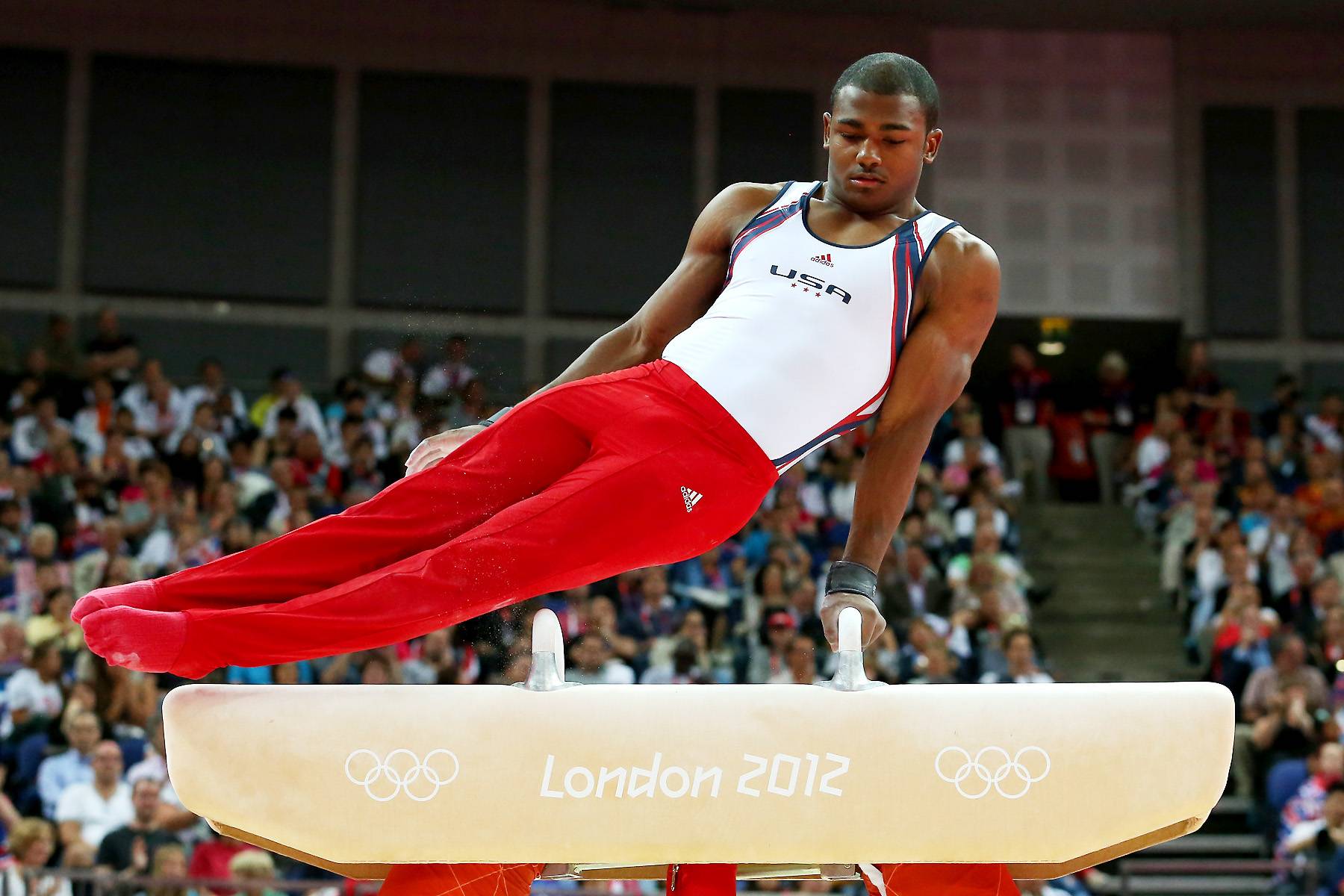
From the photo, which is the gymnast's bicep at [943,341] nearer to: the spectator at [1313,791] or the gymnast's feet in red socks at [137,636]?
the gymnast's feet in red socks at [137,636]

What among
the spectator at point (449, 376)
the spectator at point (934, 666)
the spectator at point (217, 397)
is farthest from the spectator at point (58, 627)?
the spectator at point (934, 666)

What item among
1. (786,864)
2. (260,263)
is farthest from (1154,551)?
(786,864)

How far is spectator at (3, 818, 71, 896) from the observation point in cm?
654

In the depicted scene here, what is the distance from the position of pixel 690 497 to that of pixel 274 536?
7.27 metres

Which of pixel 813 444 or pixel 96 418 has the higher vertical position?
pixel 96 418

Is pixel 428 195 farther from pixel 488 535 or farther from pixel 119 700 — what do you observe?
pixel 488 535

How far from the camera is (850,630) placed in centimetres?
284

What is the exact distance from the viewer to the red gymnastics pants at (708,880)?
2.87 meters

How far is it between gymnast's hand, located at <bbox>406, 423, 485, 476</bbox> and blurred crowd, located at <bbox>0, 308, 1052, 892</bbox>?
2.94 meters

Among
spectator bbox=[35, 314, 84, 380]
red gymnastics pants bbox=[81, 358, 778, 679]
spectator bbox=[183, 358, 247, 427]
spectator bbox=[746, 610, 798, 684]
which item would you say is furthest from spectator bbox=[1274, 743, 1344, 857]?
spectator bbox=[35, 314, 84, 380]

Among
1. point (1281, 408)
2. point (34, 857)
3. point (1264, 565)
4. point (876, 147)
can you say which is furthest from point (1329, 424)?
point (876, 147)

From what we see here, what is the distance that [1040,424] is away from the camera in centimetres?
1334

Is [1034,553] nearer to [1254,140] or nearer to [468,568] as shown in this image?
[1254,140]

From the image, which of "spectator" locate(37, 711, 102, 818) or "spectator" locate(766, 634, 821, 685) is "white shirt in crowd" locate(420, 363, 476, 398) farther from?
"spectator" locate(37, 711, 102, 818)
